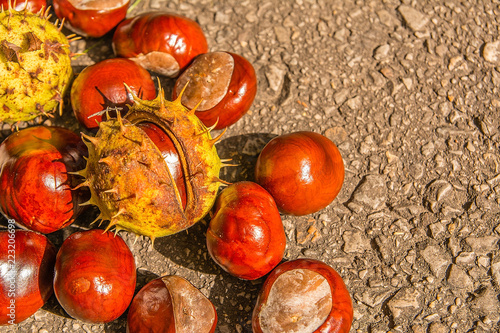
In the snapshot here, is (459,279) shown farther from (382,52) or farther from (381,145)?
(382,52)

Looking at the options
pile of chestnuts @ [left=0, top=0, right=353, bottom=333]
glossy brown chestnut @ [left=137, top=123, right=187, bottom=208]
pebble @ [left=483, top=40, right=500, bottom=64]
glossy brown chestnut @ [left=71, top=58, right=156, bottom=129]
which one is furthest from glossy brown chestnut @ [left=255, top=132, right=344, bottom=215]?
pebble @ [left=483, top=40, right=500, bottom=64]

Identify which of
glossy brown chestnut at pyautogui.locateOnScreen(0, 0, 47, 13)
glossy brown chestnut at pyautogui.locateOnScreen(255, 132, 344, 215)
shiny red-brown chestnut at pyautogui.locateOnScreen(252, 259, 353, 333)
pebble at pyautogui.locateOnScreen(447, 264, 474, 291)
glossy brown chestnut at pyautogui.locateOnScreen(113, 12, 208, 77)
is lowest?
pebble at pyautogui.locateOnScreen(447, 264, 474, 291)

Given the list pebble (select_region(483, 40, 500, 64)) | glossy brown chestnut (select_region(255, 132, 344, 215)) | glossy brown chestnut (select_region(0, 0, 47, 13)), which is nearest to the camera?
glossy brown chestnut (select_region(255, 132, 344, 215))

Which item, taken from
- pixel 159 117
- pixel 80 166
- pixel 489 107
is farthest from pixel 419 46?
pixel 80 166

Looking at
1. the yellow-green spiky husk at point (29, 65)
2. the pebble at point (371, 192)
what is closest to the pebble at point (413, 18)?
the pebble at point (371, 192)

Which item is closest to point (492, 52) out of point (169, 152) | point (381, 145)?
point (381, 145)

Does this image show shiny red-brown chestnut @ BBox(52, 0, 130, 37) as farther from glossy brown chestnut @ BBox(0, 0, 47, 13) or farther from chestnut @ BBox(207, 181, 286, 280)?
chestnut @ BBox(207, 181, 286, 280)
